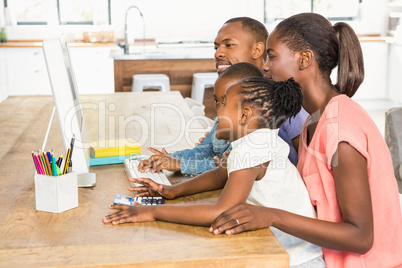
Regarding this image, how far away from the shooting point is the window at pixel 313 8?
6516mm

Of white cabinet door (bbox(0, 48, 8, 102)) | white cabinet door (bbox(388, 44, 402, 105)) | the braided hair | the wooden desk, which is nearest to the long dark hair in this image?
the braided hair

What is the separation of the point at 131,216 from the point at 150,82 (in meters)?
3.27

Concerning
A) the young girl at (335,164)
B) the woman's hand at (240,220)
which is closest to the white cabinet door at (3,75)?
the young girl at (335,164)

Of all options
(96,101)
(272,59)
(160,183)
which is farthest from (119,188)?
(96,101)

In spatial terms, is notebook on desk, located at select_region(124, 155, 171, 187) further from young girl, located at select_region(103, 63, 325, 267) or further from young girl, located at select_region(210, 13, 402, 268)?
young girl, located at select_region(210, 13, 402, 268)

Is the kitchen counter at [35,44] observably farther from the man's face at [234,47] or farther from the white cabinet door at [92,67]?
the man's face at [234,47]

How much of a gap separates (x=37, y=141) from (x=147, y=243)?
1.02 meters

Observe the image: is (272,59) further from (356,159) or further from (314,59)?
(356,159)

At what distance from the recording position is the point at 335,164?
3.65 ft

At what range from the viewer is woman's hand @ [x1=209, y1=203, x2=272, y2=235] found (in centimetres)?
99

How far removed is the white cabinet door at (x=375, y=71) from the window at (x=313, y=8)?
2.63 ft

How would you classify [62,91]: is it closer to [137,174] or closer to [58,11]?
[137,174]

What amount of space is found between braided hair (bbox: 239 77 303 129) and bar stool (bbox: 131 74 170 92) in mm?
3140

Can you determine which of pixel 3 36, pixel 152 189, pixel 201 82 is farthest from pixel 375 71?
pixel 152 189
